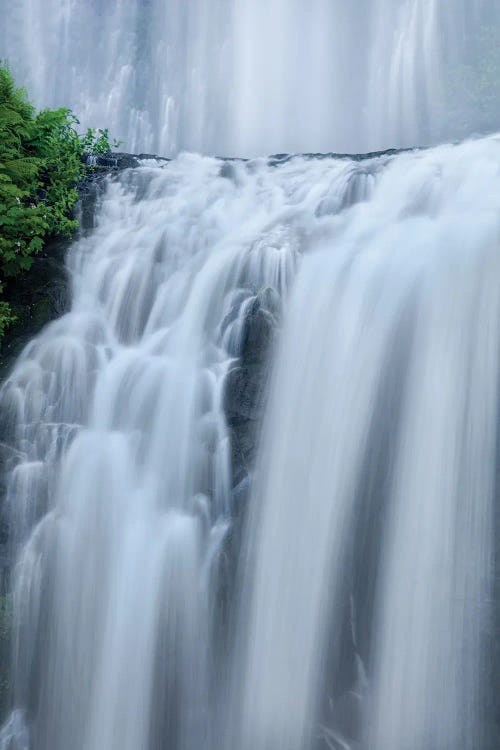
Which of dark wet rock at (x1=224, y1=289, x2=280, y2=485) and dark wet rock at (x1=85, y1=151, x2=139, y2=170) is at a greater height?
dark wet rock at (x1=85, y1=151, x2=139, y2=170)

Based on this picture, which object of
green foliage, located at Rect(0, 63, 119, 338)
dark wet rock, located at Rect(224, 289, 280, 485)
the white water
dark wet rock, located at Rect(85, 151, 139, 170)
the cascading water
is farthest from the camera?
the white water

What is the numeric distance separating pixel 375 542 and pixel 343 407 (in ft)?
6.07

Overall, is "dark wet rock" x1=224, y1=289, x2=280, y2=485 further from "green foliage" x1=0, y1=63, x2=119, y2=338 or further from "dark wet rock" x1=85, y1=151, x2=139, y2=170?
"dark wet rock" x1=85, y1=151, x2=139, y2=170

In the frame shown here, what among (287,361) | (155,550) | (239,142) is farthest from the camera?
(239,142)

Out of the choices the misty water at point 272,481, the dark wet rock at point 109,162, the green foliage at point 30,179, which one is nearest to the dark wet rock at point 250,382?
the misty water at point 272,481

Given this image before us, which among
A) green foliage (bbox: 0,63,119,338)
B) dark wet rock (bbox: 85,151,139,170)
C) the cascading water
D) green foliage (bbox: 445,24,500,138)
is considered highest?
green foliage (bbox: 445,24,500,138)

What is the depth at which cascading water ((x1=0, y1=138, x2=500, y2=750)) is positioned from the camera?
25.9ft

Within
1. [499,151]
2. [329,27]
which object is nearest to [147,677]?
[499,151]

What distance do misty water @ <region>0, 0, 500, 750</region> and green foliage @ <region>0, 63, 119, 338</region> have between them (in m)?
0.88

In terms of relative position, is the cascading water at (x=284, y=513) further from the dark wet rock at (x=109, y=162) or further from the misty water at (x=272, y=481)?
the dark wet rock at (x=109, y=162)

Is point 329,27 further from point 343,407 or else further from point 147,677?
point 147,677

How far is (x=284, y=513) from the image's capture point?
8.98 meters

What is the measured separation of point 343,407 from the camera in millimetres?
9328

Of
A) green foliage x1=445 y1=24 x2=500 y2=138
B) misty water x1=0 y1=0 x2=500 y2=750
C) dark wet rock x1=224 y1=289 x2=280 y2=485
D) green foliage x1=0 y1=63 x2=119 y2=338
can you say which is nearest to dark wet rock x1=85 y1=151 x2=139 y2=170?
green foliage x1=0 y1=63 x2=119 y2=338
